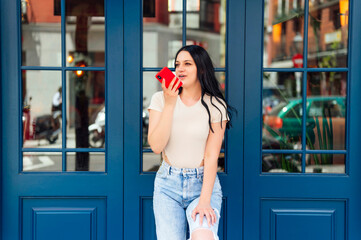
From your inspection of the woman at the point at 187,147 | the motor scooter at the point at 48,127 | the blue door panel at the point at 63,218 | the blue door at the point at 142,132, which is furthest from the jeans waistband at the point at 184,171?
the motor scooter at the point at 48,127

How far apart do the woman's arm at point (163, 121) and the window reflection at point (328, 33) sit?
5.00 feet

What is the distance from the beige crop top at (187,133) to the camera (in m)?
1.89

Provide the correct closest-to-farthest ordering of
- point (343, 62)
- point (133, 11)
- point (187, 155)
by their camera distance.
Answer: point (187, 155) → point (133, 11) → point (343, 62)

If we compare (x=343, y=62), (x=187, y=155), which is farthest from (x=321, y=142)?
(x=187, y=155)

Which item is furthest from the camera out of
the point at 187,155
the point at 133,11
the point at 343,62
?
the point at 343,62

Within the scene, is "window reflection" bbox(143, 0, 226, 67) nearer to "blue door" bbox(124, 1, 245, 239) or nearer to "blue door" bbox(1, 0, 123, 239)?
"blue door" bbox(124, 1, 245, 239)

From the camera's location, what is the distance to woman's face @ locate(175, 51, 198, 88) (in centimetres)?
192

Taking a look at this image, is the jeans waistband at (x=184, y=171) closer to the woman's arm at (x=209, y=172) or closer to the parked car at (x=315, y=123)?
the woman's arm at (x=209, y=172)

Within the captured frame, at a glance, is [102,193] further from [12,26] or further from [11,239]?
[12,26]

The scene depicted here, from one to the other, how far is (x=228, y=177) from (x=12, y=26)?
1.85 meters

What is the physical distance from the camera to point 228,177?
2527mm

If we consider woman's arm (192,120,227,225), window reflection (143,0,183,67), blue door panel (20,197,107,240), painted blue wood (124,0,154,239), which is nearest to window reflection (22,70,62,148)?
blue door panel (20,197,107,240)

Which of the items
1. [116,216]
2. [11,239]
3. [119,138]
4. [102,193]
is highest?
[119,138]

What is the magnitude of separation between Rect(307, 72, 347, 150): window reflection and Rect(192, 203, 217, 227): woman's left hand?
121cm
